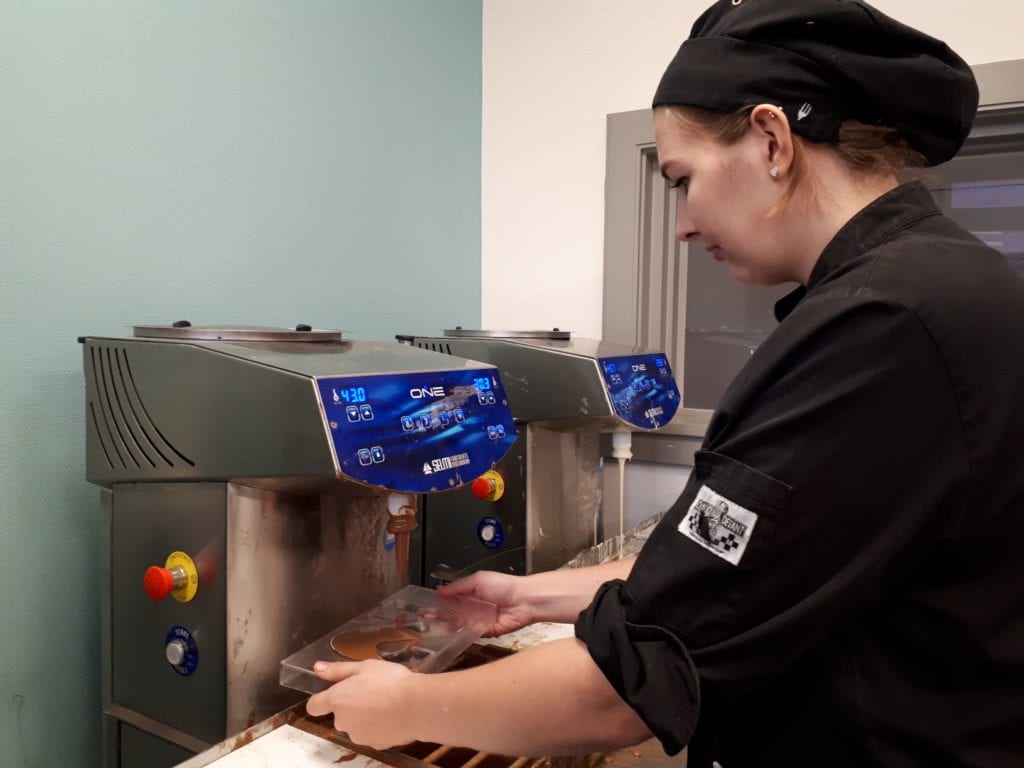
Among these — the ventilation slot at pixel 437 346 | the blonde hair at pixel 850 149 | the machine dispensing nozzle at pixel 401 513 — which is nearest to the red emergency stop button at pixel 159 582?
the machine dispensing nozzle at pixel 401 513

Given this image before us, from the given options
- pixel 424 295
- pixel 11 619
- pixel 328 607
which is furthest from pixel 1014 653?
pixel 424 295

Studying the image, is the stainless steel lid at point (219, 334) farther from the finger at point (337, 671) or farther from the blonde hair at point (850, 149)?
the blonde hair at point (850, 149)

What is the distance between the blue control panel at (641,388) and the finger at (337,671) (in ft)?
1.98

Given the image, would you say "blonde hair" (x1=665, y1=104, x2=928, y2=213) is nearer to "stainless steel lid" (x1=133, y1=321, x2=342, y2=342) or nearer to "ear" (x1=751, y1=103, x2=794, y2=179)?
"ear" (x1=751, y1=103, x2=794, y2=179)

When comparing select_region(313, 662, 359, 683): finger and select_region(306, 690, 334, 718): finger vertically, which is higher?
select_region(313, 662, 359, 683): finger

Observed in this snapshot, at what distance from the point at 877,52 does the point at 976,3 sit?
1.13 m

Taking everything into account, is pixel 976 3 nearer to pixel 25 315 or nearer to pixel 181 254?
pixel 181 254

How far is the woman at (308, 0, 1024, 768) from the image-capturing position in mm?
548

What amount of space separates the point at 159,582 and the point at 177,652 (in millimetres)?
91

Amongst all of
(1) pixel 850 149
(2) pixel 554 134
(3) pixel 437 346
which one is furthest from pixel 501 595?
(2) pixel 554 134

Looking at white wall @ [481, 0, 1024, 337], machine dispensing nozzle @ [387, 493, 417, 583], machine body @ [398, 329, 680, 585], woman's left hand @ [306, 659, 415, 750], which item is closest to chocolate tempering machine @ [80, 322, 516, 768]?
machine dispensing nozzle @ [387, 493, 417, 583]

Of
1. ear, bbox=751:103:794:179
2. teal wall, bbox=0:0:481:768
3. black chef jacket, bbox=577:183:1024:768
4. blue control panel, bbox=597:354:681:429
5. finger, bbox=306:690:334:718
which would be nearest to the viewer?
black chef jacket, bbox=577:183:1024:768

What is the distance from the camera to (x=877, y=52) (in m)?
0.66

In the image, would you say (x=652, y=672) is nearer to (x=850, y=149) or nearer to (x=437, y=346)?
(x=850, y=149)
